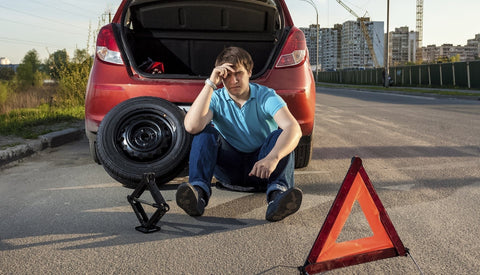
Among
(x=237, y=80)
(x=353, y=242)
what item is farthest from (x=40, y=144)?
(x=353, y=242)

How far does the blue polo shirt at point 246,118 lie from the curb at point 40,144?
10.5 feet

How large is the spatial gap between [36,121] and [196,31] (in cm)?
459

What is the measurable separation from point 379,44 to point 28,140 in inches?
4964

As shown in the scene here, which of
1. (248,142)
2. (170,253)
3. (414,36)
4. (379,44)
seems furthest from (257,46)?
(414,36)

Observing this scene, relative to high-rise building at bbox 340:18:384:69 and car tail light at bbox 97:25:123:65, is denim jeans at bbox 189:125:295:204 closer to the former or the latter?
car tail light at bbox 97:25:123:65

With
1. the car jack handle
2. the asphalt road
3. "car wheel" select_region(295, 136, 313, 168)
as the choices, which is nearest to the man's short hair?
the car jack handle

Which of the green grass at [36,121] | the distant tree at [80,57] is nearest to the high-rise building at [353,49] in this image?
the distant tree at [80,57]

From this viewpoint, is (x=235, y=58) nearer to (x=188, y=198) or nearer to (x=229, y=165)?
(x=229, y=165)

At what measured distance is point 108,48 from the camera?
182 inches

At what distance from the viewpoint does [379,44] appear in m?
125

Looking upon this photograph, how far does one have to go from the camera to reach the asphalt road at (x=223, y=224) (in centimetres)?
274

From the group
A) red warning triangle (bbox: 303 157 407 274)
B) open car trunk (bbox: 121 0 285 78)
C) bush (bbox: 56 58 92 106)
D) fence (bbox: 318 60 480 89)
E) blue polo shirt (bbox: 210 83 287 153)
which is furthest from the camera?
fence (bbox: 318 60 480 89)

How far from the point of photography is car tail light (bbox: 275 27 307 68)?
4.59 metres

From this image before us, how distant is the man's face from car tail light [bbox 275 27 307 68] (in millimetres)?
1004
